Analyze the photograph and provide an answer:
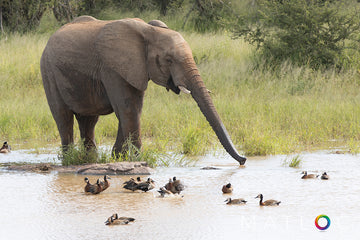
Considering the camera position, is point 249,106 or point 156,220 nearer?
point 156,220

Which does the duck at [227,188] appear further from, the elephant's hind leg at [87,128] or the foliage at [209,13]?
the foliage at [209,13]

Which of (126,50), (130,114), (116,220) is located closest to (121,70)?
(126,50)

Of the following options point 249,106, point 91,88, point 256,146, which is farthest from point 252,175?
point 249,106

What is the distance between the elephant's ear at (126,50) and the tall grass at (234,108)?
127 centimetres

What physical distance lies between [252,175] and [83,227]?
3159mm

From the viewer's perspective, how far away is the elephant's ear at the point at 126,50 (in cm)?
917

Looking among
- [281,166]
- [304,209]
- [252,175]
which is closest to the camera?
[304,209]

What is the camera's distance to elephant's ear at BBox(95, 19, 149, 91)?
917cm

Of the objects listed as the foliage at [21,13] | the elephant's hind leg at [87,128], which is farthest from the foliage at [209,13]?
the elephant's hind leg at [87,128]

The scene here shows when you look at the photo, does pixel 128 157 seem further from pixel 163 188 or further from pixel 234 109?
pixel 234 109

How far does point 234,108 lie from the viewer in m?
13.2

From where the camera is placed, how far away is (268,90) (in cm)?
1541

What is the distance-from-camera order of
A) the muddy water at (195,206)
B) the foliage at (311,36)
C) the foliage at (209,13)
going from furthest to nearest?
the foliage at (209,13) → the foliage at (311,36) → the muddy water at (195,206)

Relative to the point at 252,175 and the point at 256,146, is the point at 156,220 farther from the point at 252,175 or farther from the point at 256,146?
the point at 256,146
